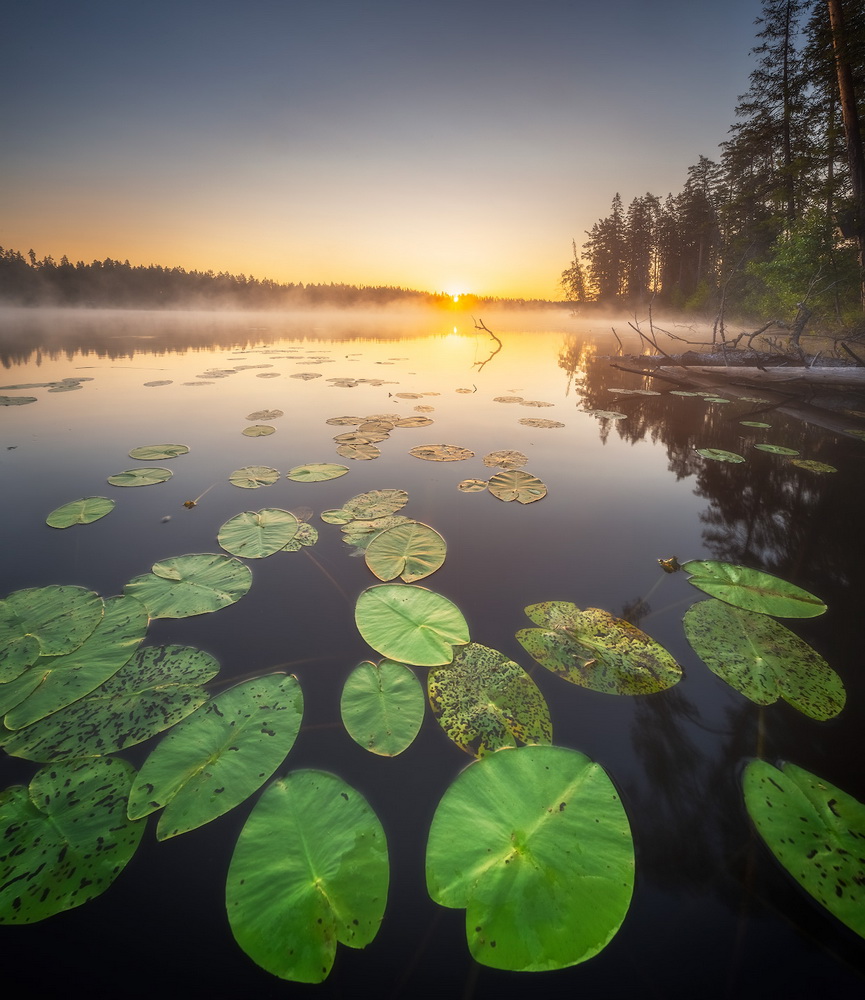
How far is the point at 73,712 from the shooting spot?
1222mm

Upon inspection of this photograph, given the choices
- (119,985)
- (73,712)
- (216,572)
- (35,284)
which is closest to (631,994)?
(119,985)

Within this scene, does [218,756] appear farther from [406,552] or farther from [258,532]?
[258,532]

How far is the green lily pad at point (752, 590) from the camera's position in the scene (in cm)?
175

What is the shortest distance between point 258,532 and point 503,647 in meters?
1.59

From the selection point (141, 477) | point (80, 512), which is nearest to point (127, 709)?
point (80, 512)

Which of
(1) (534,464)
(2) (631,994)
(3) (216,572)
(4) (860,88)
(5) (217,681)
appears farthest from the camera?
(4) (860,88)

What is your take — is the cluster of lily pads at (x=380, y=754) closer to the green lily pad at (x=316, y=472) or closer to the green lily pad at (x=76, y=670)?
the green lily pad at (x=76, y=670)

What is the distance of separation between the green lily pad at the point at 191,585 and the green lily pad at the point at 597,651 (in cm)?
138

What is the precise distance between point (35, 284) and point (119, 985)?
283 ft

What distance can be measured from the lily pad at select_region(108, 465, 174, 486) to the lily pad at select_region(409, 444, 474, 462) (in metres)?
2.16

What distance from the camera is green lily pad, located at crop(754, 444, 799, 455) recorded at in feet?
13.3

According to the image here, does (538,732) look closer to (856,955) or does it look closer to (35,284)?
(856,955)

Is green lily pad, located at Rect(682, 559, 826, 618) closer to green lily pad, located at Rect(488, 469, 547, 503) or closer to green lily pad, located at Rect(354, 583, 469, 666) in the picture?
green lily pad, located at Rect(488, 469, 547, 503)

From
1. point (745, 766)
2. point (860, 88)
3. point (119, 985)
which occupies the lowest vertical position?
point (119, 985)
